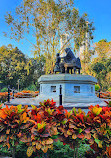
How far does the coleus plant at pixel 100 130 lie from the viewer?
6.87ft

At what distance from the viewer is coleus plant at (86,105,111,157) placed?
6.87ft

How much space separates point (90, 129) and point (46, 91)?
6881 mm

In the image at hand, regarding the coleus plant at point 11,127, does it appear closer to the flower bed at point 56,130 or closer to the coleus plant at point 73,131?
the flower bed at point 56,130

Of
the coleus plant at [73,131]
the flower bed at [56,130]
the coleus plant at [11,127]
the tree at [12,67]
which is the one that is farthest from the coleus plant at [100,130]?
the tree at [12,67]

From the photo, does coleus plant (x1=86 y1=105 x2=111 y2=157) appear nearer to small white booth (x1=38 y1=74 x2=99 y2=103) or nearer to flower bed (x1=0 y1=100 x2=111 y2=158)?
flower bed (x1=0 y1=100 x2=111 y2=158)

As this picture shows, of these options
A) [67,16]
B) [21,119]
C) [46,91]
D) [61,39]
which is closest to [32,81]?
[61,39]

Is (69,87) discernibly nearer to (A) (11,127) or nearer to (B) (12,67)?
(A) (11,127)

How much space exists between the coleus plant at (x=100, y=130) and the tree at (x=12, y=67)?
2876 cm

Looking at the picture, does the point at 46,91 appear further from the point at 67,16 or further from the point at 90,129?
the point at 67,16

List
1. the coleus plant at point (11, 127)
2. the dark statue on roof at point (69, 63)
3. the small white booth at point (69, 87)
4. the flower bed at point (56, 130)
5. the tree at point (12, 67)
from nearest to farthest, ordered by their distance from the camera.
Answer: the flower bed at point (56, 130) < the coleus plant at point (11, 127) < the small white booth at point (69, 87) < the dark statue on roof at point (69, 63) < the tree at point (12, 67)

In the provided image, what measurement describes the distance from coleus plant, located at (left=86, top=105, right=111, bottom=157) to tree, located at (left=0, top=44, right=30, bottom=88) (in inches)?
1132

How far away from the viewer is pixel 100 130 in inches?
85.3

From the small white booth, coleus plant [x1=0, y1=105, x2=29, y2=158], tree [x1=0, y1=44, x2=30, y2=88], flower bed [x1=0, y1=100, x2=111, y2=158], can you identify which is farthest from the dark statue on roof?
tree [x1=0, y1=44, x2=30, y2=88]

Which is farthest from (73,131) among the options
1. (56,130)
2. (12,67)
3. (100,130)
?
(12,67)
